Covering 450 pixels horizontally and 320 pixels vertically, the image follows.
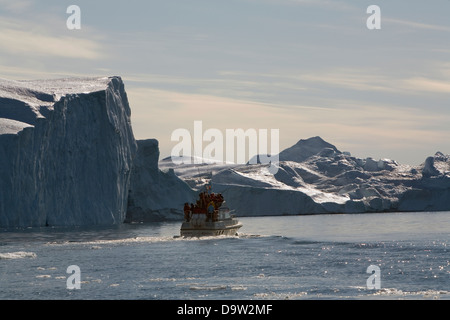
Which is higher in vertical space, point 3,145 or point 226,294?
point 3,145

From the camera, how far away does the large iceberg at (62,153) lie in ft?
248

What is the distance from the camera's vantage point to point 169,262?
43.2 metres

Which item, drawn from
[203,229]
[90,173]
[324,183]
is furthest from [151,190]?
[324,183]

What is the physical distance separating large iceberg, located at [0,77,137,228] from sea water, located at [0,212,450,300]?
48.1ft

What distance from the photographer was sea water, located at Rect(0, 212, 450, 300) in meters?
31.0

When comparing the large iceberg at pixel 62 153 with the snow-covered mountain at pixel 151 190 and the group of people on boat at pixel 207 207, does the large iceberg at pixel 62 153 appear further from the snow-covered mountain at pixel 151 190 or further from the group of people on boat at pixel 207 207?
the group of people on boat at pixel 207 207

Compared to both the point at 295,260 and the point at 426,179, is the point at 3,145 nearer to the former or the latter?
the point at 295,260

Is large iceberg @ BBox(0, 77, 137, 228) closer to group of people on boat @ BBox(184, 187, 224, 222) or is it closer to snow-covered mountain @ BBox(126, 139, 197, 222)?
snow-covered mountain @ BBox(126, 139, 197, 222)

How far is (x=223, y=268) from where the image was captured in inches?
1575

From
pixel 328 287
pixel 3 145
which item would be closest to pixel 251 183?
pixel 3 145

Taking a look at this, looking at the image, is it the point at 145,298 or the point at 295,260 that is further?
the point at 295,260

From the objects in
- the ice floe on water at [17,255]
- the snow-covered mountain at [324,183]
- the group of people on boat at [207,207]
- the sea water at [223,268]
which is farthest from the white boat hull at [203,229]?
the snow-covered mountain at [324,183]

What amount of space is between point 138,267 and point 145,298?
10861 millimetres

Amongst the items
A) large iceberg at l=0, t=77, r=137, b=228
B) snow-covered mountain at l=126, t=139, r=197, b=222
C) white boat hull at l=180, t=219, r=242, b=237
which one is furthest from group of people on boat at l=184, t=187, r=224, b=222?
snow-covered mountain at l=126, t=139, r=197, b=222
